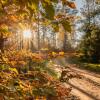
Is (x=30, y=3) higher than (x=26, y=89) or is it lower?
higher

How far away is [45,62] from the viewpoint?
2.65 m

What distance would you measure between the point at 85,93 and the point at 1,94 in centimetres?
1256

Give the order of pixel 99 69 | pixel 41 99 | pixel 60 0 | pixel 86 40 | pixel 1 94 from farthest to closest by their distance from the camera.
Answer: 1. pixel 86 40
2. pixel 99 69
3. pixel 41 99
4. pixel 1 94
5. pixel 60 0

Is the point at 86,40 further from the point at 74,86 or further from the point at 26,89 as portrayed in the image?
the point at 26,89

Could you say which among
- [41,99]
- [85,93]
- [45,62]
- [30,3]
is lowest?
[85,93]

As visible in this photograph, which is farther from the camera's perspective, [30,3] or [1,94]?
[1,94]

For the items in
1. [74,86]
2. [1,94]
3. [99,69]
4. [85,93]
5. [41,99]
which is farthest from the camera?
[99,69]

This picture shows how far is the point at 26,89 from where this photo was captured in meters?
2.05

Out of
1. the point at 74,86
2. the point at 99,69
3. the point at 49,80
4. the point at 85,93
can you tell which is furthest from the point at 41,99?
the point at 99,69

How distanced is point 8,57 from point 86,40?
101ft

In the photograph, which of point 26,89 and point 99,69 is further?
point 99,69

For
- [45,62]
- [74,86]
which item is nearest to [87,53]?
[74,86]

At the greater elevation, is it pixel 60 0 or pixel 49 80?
pixel 60 0

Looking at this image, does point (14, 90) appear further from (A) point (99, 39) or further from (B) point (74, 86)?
(A) point (99, 39)
